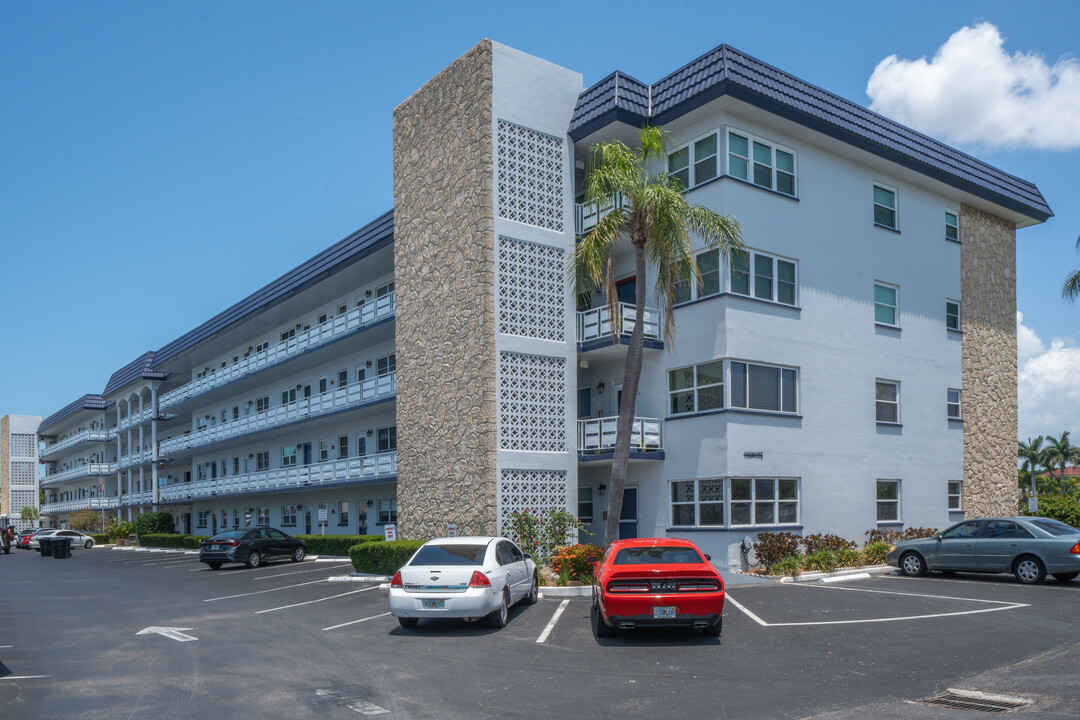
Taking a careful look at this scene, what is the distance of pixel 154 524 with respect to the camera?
A: 189ft

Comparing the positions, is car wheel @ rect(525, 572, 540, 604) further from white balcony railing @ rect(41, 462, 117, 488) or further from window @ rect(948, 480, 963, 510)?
white balcony railing @ rect(41, 462, 117, 488)

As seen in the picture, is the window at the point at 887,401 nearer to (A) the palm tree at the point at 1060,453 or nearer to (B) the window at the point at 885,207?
(B) the window at the point at 885,207

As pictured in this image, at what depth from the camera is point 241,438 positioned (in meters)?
45.9

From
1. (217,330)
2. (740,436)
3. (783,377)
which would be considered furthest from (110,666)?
(217,330)

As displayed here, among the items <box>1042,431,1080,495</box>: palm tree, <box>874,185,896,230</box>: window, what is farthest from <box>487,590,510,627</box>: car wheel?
<box>1042,431,1080,495</box>: palm tree

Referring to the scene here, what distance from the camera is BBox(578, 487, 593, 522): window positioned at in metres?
27.6

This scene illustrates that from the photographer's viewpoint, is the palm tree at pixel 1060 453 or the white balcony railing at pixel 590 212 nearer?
the white balcony railing at pixel 590 212

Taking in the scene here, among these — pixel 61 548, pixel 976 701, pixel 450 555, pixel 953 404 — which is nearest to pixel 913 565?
pixel 953 404

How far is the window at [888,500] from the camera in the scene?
87.9 ft

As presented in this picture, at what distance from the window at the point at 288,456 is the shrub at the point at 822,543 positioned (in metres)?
28.0

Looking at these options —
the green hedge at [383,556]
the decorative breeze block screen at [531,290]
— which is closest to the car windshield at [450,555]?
the green hedge at [383,556]

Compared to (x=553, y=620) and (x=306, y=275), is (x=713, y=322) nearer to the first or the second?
(x=553, y=620)

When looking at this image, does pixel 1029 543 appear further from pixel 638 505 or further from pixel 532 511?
pixel 532 511

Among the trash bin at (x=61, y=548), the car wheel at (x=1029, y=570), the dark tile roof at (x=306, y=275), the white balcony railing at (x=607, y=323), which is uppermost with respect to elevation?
the dark tile roof at (x=306, y=275)
